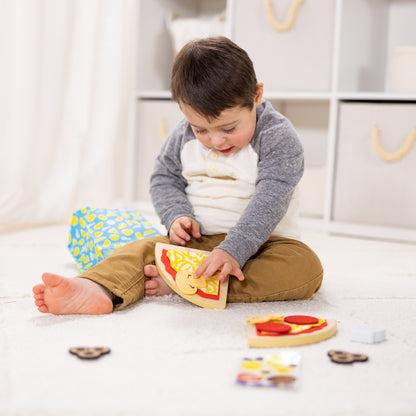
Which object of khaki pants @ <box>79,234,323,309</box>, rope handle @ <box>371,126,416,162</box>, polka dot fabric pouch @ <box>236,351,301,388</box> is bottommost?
polka dot fabric pouch @ <box>236,351,301,388</box>

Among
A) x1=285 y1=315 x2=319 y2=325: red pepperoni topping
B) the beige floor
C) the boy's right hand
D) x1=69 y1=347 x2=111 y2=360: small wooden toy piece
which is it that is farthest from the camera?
the boy's right hand

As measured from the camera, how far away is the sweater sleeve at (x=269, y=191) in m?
0.96

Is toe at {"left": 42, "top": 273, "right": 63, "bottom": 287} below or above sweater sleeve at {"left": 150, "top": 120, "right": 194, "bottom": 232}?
below

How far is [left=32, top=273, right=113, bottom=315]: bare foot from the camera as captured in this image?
86 centimetres

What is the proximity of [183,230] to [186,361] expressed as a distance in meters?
0.38

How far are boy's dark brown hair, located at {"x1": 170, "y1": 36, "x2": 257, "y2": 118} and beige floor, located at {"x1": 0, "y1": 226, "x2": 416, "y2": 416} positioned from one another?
1.02 ft

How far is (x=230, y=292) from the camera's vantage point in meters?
0.98

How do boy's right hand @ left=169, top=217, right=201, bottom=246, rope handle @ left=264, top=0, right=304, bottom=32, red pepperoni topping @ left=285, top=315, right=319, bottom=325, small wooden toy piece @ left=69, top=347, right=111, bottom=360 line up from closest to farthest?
1. small wooden toy piece @ left=69, top=347, right=111, bottom=360
2. red pepperoni topping @ left=285, top=315, right=319, bottom=325
3. boy's right hand @ left=169, top=217, right=201, bottom=246
4. rope handle @ left=264, top=0, right=304, bottom=32

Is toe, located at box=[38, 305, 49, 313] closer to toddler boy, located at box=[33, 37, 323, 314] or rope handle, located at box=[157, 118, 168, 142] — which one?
toddler boy, located at box=[33, 37, 323, 314]

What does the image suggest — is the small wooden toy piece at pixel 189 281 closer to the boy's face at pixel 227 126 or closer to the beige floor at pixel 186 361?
the beige floor at pixel 186 361

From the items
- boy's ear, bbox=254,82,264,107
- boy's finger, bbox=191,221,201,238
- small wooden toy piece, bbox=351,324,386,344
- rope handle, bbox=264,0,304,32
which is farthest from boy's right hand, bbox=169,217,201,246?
rope handle, bbox=264,0,304,32

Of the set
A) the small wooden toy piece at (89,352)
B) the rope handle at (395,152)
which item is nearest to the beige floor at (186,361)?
the small wooden toy piece at (89,352)

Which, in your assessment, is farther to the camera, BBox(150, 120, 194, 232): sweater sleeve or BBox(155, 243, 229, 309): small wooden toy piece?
BBox(150, 120, 194, 232): sweater sleeve

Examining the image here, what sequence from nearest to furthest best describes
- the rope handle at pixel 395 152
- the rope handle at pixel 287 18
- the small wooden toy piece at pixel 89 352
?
the small wooden toy piece at pixel 89 352, the rope handle at pixel 395 152, the rope handle at pixel 287 18
